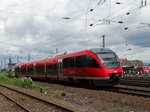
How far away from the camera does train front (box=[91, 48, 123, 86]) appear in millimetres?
15609

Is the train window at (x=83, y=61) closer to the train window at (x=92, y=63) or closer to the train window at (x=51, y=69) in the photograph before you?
the train window at (x=92, y=63)

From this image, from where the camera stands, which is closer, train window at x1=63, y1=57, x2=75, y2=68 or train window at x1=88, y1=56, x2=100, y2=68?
train window at x1=88, y1=56, x2=100, y2=68

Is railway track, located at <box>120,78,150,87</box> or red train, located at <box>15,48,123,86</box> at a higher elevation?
red train, located at <box>15,48,123,86</box>

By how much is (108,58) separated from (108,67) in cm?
89

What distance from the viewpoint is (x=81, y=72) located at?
1753cm

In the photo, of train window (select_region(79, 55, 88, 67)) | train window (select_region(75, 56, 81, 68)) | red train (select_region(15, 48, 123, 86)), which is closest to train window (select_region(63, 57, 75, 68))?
red train (select_region(15, 48, 123, 86))

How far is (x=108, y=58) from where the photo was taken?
54.0ft

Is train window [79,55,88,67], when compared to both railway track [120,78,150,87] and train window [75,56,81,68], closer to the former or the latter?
train window [75,56,81,68]

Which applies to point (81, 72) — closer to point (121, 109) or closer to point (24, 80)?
point (24, 80)

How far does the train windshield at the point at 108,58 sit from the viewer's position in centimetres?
1602

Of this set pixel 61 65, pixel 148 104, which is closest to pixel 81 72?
pixel 61 65

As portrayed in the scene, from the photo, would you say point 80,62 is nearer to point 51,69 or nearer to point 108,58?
point 108,58

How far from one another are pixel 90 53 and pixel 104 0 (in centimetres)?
407

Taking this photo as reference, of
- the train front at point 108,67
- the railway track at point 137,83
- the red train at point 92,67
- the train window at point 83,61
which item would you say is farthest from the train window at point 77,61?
the railway track at point 137,83
